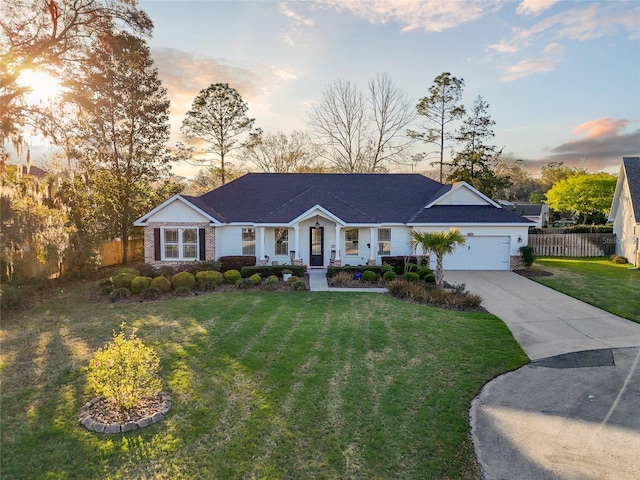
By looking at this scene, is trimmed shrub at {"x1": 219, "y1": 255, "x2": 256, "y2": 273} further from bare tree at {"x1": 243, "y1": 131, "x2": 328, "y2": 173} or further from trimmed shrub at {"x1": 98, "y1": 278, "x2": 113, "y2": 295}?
bare tree at {"x1": 243, "y1": 131, "x2": 328, "y2": 173}

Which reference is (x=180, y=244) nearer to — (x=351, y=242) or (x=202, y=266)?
(x=202, y=266)

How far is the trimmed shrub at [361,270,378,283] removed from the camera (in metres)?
16.5

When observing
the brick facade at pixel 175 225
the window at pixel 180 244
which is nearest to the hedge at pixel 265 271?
the brick facade at pixel 175 225

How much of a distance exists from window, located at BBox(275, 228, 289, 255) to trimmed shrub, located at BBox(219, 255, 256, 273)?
2025 mm

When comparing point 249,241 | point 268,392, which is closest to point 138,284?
point 249,241

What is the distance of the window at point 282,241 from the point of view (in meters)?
20.2

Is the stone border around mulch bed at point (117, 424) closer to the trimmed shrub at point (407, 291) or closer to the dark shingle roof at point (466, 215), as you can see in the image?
the trimmed shrub at point (407, 291)

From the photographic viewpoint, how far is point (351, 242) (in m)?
20.3

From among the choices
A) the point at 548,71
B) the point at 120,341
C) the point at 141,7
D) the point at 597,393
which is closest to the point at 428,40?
the point at 548,71

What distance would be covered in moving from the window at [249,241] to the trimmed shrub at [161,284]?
5795mm

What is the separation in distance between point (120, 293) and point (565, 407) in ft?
46.5

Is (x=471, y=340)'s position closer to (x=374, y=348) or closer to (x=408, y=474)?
(x=374, y=348)

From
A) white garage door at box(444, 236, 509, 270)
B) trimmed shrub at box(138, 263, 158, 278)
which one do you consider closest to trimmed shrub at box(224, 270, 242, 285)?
trimmed shrub at box(138, 263, 158, 278)

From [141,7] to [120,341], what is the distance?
17.6m
